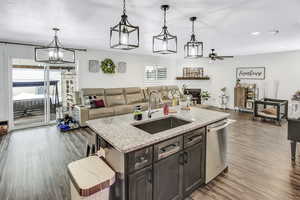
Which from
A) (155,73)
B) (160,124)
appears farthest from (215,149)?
(155,73)

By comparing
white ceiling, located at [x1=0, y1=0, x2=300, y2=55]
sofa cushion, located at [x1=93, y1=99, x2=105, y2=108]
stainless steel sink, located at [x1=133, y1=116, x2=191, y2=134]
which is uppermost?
white ceiling, located at [x1=0, y1=0, x2=300, y2=55]

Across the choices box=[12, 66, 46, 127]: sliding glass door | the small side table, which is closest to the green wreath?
box=[12, 66, 46, 127]: sliding glass door

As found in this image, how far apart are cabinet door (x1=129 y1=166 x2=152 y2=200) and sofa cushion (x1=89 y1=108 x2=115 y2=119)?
12.2 ft

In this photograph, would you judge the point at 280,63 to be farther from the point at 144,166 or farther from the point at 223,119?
the point at 144,166

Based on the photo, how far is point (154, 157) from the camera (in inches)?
65.2

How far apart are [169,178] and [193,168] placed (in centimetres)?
44

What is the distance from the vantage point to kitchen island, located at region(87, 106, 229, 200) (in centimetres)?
150

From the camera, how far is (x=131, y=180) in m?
1.49

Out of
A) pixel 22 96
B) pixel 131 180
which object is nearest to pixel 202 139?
pixel 131 180

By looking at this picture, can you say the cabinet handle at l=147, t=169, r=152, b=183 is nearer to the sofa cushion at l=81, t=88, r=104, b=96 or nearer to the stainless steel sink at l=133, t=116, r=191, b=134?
the stainless steel sink at l=133, t=116, r=191, b=134

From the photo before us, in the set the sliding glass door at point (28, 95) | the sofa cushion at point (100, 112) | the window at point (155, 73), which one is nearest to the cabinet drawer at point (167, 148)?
the sofa cushion at point (100, 112)

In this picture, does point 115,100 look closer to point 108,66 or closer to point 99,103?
point 99,103

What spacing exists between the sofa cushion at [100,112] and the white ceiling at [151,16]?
218 centimetres

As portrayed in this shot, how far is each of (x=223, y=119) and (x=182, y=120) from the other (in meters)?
0.66
